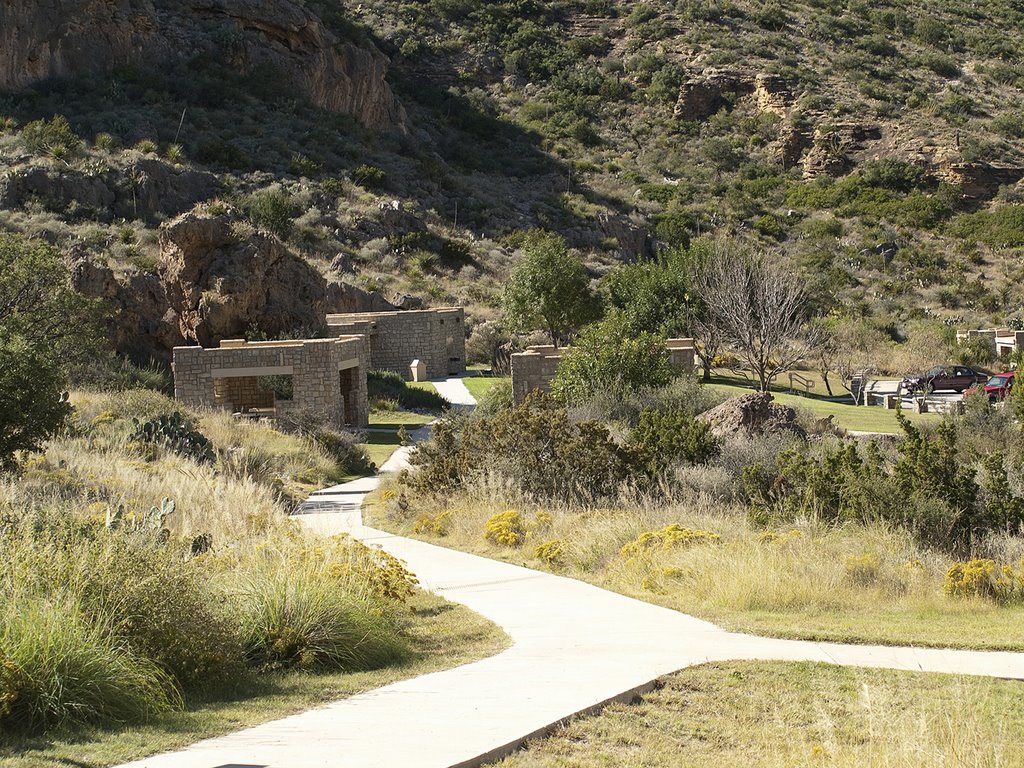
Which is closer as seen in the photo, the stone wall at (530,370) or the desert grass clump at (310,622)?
the desert grass clump at (310,622)

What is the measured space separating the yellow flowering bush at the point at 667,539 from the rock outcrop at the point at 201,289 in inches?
953

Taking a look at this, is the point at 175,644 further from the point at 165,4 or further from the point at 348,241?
the point at 165,4

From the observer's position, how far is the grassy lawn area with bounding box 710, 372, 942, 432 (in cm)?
2644

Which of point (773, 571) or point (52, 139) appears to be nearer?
point (773, 571)

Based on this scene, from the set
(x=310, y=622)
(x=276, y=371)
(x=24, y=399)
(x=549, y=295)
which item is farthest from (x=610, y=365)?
(x=549, y=295)

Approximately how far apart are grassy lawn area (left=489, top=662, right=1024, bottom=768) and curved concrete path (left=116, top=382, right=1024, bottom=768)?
0.23 meters

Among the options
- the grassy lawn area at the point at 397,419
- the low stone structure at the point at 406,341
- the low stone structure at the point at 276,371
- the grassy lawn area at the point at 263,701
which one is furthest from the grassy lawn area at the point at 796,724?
the low stone structure at the point at 406,341

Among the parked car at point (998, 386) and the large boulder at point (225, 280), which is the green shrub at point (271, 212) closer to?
the large boulder at point (225, 280)

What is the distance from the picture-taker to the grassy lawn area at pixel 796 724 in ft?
17.6

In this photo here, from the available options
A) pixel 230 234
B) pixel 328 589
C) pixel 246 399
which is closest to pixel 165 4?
pixel 230 234

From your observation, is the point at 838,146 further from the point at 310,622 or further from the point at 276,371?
the point at 310,622

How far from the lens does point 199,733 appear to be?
19.9 ft

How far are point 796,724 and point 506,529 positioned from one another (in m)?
7.64

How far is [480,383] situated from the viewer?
39.4m
